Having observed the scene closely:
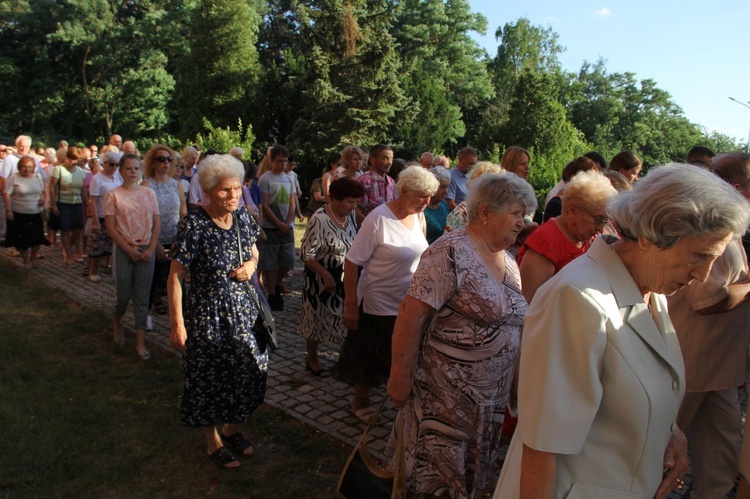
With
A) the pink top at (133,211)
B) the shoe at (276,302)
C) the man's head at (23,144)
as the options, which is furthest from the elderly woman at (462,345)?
the man's head at (23,144)

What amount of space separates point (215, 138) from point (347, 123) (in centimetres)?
860

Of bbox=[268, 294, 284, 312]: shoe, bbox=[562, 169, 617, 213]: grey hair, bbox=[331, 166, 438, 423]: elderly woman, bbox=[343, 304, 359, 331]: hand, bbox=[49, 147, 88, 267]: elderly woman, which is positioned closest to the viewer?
bbox=[562, 169, 617, 213]: grey hair

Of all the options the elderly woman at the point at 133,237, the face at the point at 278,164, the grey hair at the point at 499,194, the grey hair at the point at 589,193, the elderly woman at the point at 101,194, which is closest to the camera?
the grey hair at the point at 499,194

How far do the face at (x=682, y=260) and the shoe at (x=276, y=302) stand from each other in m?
6.32

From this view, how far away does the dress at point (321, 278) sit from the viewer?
17.0 ft

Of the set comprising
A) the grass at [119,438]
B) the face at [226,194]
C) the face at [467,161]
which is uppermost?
the face at [467,161]

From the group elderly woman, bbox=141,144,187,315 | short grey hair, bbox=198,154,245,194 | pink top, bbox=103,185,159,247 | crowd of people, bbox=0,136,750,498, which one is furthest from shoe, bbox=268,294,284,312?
short grey hair, bbox=198,154,245,194

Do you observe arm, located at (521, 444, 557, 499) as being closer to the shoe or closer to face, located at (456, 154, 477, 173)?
the shoe

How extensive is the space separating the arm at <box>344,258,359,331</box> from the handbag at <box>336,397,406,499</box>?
56.3 inches

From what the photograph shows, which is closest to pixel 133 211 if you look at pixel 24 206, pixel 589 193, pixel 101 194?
pixel 101 194

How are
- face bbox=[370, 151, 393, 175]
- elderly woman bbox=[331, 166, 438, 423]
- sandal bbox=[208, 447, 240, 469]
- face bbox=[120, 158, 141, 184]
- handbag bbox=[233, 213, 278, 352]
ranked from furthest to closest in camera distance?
face bbox=[370, 151, 393, 175], face bbox=[120, 158, 141, 184], elderly woman bbox=[331, 166, 438, 423], handbag bbox=[233, 213, 278, 352], sandal bbox=[208, 447, 240, 469]

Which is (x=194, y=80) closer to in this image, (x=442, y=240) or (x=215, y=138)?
(x=215, y=138)

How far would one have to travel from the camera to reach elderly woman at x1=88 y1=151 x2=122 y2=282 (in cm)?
828

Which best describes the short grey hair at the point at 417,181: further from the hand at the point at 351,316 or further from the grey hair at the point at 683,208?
the grey hair at the point at 683,208
